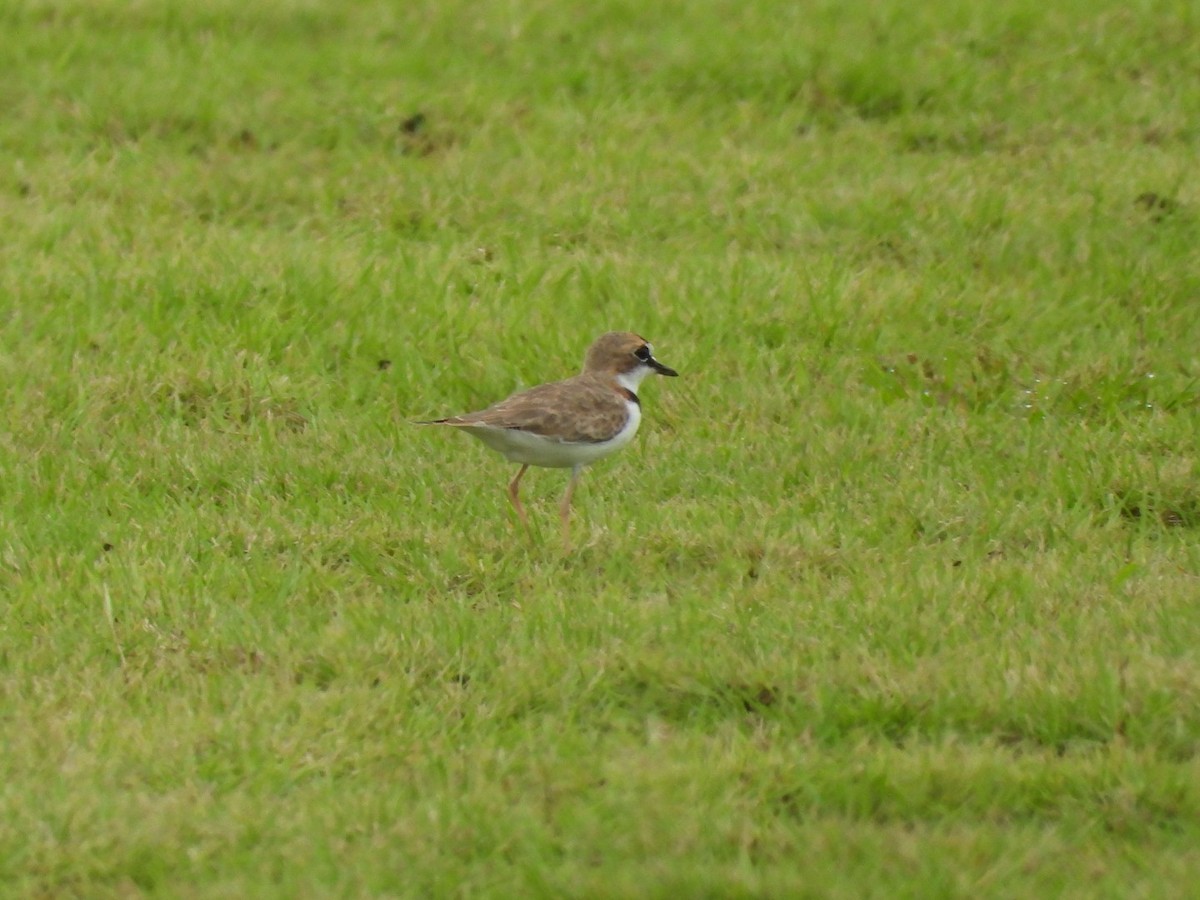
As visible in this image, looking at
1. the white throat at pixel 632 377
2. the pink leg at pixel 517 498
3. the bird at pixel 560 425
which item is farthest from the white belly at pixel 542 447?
the white throat at pixel 632 377

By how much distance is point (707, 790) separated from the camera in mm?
5441

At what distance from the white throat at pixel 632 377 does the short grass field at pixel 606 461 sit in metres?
0.41

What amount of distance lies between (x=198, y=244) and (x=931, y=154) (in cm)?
448

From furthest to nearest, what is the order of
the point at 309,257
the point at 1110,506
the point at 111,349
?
the point at 309,257, the point at 111,349, the point at 1110,506

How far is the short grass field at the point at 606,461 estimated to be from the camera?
534cm

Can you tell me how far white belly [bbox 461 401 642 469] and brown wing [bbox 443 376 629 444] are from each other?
22 millimetres

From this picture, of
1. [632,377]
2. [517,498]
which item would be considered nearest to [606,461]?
[632,377]

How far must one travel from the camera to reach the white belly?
289 inches

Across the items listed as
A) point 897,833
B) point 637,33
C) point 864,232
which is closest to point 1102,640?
point 897,833

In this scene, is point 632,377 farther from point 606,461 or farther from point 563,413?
point 563,413

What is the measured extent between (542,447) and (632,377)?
1.01 metres

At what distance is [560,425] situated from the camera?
24.2 feet

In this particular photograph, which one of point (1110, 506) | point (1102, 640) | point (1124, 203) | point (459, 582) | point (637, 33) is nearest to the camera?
point (1102, 640)

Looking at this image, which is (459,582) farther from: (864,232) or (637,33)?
(637,33)
